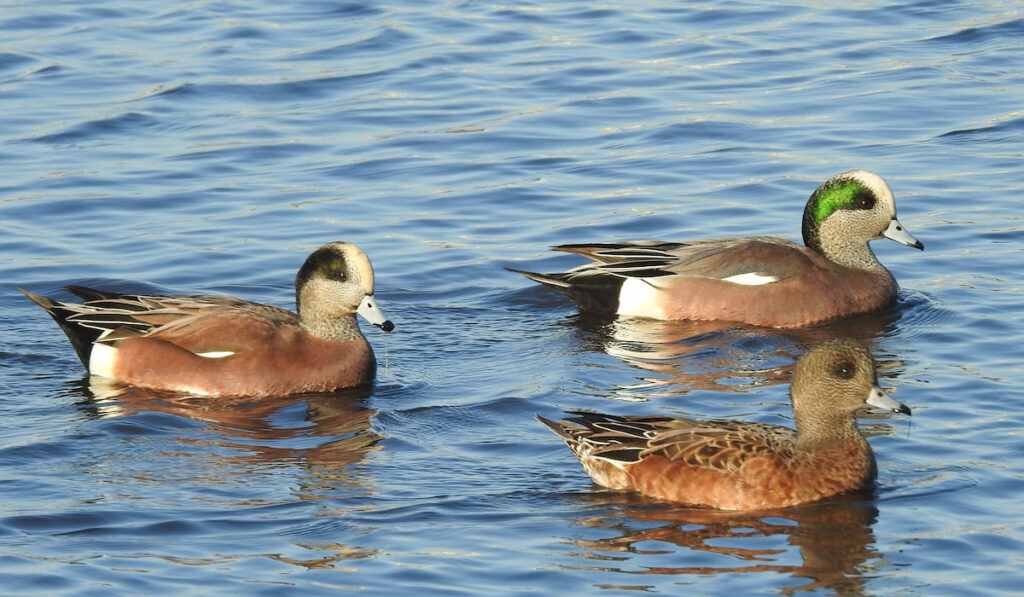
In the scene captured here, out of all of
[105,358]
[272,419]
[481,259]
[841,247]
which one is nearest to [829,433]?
[272,419]

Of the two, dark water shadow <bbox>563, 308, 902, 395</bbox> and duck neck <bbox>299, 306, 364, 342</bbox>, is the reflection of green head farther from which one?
duck neck <bbox>299, 306, 364, 342</bbox>

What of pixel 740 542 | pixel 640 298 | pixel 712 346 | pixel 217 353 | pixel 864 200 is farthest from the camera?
pixel 864 200

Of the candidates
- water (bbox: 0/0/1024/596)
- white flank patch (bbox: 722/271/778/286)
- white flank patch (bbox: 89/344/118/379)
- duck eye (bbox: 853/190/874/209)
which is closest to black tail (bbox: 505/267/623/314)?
water (bbox: 0/0/1024/596)

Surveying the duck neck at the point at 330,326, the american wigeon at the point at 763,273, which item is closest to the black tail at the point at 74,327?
the duck neck at the point at 330,326

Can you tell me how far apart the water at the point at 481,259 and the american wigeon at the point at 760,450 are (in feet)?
0.40

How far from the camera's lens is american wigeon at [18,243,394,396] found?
365 inches

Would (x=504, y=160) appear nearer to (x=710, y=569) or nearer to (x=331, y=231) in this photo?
(x=331, y=231)

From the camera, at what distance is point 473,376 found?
938 cm

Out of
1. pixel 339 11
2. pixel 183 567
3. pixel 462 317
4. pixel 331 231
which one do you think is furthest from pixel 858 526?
pixel 339 11

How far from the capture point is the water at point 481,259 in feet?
22.7

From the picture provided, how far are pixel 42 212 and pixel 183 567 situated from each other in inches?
241

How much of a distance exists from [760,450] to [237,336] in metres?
3.12

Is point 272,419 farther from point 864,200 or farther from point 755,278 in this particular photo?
point 864,200

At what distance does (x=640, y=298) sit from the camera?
10.8 meters
